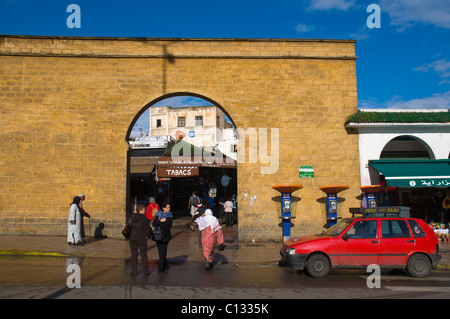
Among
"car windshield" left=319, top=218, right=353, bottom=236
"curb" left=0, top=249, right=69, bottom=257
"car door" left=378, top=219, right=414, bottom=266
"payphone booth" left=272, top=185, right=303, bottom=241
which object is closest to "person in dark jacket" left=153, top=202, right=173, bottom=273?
"curb" left=0, top=249, right=69, bottom=257

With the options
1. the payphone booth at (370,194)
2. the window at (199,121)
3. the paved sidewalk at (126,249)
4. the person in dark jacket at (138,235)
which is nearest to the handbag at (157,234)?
the person in dark jacket at (138,235)

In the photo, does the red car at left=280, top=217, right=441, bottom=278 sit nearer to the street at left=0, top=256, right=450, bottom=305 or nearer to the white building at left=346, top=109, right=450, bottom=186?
the street at left=0, top=256, right=450, bottom=305

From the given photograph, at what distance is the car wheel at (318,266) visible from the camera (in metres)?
8.20

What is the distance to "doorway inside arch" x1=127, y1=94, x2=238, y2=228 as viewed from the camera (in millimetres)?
18359

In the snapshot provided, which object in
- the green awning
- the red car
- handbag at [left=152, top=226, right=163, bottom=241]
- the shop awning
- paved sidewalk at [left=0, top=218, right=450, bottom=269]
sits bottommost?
paved sidewalk at [left=0, top=218, right=450, bottom=269]

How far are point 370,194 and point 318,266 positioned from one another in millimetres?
6094

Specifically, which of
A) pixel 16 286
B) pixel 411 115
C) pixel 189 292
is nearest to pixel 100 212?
pixel 16 286

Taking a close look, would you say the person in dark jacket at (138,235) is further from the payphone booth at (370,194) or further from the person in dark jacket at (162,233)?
the payphone booth at (370,194)

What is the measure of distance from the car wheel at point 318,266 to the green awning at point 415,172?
604 cm

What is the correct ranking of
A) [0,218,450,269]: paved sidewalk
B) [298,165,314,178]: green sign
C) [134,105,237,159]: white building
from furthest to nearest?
[134,105,237,159]: white building
[298,165,314,178]: green sign
[0,218,450,269]: paved sidewalk

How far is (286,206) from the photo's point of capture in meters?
12.6

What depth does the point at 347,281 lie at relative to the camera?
7820mm

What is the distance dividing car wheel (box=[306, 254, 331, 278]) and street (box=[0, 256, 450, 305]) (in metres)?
0.18

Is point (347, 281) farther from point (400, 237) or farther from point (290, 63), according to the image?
point (290, 63)
